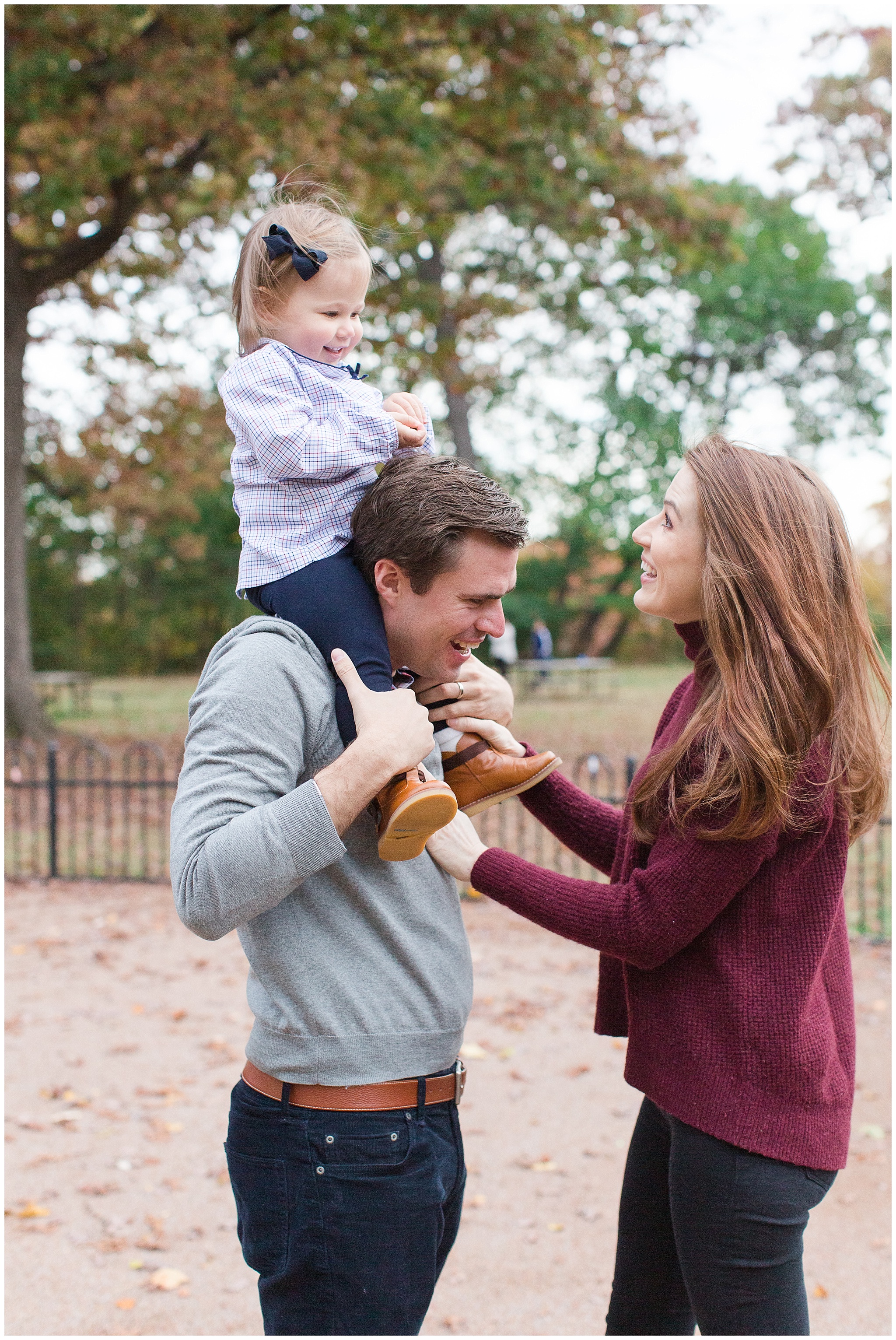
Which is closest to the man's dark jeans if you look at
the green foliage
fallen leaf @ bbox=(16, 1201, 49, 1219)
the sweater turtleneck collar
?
the sweater turtleneck collar

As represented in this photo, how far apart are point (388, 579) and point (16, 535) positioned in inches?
463

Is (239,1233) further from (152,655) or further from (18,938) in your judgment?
(152,655)

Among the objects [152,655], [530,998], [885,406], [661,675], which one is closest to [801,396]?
[885,406]

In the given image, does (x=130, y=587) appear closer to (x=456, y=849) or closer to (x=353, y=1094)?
(x=456, y=849)

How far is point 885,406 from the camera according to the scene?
96.2ft

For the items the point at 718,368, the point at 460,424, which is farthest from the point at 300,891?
the point at 718,368

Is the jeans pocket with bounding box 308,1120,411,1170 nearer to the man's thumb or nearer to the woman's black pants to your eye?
the woman's black pants

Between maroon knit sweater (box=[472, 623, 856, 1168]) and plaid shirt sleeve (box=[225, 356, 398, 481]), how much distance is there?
2.54 ft

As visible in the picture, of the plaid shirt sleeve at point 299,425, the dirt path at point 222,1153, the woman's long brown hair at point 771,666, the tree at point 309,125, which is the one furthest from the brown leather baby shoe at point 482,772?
the tree at point 309,125

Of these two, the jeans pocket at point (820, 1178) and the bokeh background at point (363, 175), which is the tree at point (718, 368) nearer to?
the bokeh background at point (363, 175)

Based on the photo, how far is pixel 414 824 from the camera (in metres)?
1.60

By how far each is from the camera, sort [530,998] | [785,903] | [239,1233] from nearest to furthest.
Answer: [239,1233]
[785,903]
[530,998]

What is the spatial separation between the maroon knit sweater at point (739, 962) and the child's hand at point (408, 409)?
87 centimetres

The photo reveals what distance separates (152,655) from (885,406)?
22856 millimetres
